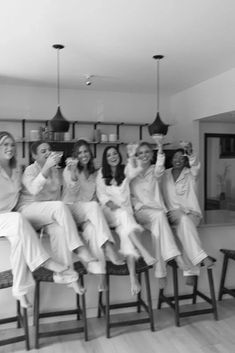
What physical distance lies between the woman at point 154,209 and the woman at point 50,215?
0.66 metres

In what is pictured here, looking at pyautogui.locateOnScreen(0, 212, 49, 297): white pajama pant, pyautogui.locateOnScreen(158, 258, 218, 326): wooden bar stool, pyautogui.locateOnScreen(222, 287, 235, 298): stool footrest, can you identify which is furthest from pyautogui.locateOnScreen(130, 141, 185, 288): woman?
pyautogui.locateOnScreen(0, 212, 49, 297): white pajama pant

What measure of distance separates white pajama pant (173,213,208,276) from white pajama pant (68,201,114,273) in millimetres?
686

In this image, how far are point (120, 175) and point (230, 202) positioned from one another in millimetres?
3059

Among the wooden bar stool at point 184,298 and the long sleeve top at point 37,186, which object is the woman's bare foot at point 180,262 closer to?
the wooden bar stool at point 184,298

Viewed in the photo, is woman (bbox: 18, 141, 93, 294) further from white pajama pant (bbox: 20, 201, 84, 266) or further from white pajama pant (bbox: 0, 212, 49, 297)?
white pajama pant (bbox: 0, 212, 49, 297)

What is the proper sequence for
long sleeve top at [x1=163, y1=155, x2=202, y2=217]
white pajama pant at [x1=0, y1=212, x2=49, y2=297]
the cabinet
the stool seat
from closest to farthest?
white pajama pant at [x1=0, y1=212, x2=49, y2=297] < the stool seat < long sleeve top at [x1=163, y1=155, x2=202, y2=217] < the cabinet

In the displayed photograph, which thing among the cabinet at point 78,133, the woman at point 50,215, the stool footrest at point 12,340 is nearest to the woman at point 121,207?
the woman at point 50,215

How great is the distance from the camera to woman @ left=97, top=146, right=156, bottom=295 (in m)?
2.77

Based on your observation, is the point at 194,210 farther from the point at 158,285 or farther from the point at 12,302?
the point at 12,302

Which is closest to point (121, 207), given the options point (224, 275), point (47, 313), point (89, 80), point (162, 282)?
point (162, 282)

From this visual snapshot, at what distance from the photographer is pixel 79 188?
323 centimetres

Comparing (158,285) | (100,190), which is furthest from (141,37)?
(158,285)

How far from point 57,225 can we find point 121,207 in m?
0.64

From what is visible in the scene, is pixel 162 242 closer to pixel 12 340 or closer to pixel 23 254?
pixel 23 254
